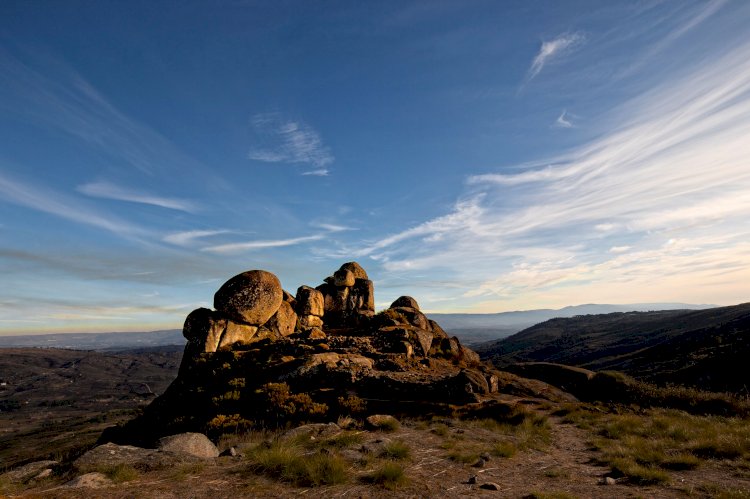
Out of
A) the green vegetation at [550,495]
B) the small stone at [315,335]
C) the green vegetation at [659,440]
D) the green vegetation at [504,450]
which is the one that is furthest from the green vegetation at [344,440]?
the small stone at [315,335]

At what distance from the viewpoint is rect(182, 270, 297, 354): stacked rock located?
91.7 feet

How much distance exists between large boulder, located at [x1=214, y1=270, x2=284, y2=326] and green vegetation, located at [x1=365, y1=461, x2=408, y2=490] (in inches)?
865

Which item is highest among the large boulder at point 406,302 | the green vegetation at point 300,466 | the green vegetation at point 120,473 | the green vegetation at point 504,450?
the large boulder at point 406,302

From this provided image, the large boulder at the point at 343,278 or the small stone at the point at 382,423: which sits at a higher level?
the large boulder at the point at 343,278

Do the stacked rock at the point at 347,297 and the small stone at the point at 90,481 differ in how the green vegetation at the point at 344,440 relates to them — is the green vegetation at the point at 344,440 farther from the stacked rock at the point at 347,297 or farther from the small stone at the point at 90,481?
the stacked rock at the point at 347,297

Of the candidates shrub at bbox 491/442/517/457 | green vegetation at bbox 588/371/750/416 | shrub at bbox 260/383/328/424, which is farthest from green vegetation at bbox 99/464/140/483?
green vegetation at bbox 588/371/750/416

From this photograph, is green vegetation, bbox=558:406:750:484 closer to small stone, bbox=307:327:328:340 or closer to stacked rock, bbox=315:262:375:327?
small stone, bbox=307:327:328:340

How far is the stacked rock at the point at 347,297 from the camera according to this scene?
3853 cm

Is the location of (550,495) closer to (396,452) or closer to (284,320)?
(396,452)

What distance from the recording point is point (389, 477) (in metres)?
9.46

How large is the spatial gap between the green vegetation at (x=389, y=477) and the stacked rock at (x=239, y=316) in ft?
70.2

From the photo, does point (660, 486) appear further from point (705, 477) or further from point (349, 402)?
point (349, 402)

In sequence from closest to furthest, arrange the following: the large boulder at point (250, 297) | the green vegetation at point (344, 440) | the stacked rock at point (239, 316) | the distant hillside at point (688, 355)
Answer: the green vegetation at point (344, 440)
the stacked rock at point (239, 316)
the large boulder at point (250, 297)
the distant hillside at point (688, 355)

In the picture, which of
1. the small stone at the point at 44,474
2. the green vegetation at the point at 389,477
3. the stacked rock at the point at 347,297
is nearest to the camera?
the green vegetation at the point at 389,477
